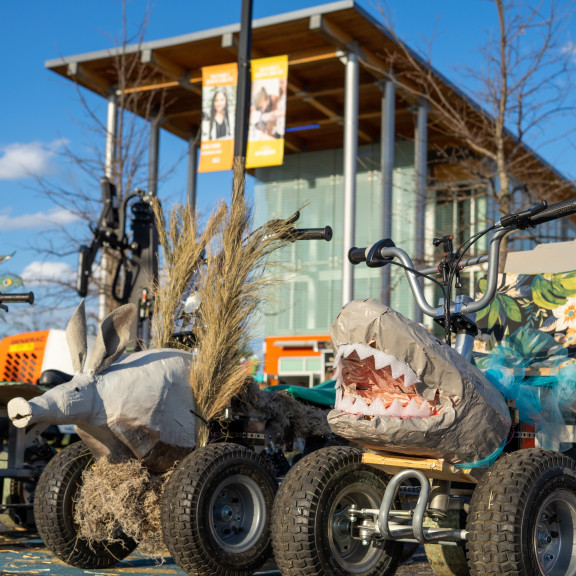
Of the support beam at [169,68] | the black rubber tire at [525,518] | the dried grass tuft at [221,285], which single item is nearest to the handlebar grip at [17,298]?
the dried grass tuft at [221,285]

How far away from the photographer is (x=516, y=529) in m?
3.25

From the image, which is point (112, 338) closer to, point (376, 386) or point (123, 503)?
point (123, 503)

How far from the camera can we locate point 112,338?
4.57 metres

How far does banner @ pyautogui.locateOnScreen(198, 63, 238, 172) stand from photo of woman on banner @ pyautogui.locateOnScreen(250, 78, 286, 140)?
0.41m

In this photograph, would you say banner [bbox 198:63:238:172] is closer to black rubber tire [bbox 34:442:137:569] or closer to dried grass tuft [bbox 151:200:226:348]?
dried grass tuft [bbox 151:200:226:348]

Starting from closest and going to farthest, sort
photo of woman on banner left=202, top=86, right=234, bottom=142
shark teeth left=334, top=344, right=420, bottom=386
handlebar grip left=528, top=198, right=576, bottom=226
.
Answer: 1. shark teeth left=334, top=344, right=420, bottom=386
2. handlebar grip left=528, top=198, right=576, bottom=226
3. photo of woman on banner left=202, top=86, right=234, bottom=142

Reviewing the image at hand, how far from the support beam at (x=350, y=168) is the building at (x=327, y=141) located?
21 mm

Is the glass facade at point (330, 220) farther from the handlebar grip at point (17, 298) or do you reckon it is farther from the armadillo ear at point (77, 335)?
the armadillo ear at point (77, 335)

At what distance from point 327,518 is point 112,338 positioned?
1.60 m

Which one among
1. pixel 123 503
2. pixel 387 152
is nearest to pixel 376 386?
pixel 123 503

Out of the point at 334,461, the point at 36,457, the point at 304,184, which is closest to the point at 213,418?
the point at 334,461

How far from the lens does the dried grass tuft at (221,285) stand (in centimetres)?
484

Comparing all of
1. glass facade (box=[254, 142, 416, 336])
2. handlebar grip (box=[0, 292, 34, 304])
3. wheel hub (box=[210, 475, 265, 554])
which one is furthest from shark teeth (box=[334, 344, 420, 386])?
glass facade (box=[254, 142, 416, 336])

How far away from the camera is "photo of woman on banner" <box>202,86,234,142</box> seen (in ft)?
49.9
